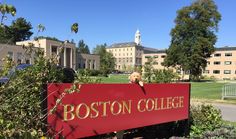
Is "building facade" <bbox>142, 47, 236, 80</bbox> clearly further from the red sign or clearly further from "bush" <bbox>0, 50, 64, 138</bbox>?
"bush" <bbox>0, 50, 64, 138</bbox>

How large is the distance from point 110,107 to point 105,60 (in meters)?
111

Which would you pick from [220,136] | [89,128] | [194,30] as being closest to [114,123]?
[89,128]

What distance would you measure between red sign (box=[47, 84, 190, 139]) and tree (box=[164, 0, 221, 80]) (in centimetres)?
4708

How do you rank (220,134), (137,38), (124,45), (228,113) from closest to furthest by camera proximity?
(220,134)
(228,113)
(124,45)
(137,38)

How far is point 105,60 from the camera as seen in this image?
379 feet

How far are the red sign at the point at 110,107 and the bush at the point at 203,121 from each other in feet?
2.63

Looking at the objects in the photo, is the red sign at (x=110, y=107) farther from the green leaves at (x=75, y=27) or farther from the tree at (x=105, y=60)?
the tree at (x=105, y=60)

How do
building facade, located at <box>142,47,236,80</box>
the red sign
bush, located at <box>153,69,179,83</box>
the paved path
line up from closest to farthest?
the red sign
bush, located at <box>153,69,179,83</box>
the paved path
building facade, located at <box>142,47,236,80</box>

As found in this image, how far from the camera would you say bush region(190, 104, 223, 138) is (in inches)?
277

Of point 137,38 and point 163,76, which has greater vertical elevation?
point 137,38

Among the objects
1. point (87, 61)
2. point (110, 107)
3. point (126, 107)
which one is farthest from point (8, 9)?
point (87, 61)

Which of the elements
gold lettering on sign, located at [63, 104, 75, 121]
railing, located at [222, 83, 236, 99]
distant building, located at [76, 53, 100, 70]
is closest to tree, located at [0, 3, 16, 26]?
gold lettering on sign, located at [63, 104, 75, 121]

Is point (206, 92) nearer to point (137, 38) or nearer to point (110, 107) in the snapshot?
point (110, 107)

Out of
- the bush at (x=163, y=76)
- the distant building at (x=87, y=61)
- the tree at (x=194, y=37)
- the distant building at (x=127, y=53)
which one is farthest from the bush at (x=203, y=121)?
the distant building at (x=127, y=53)
